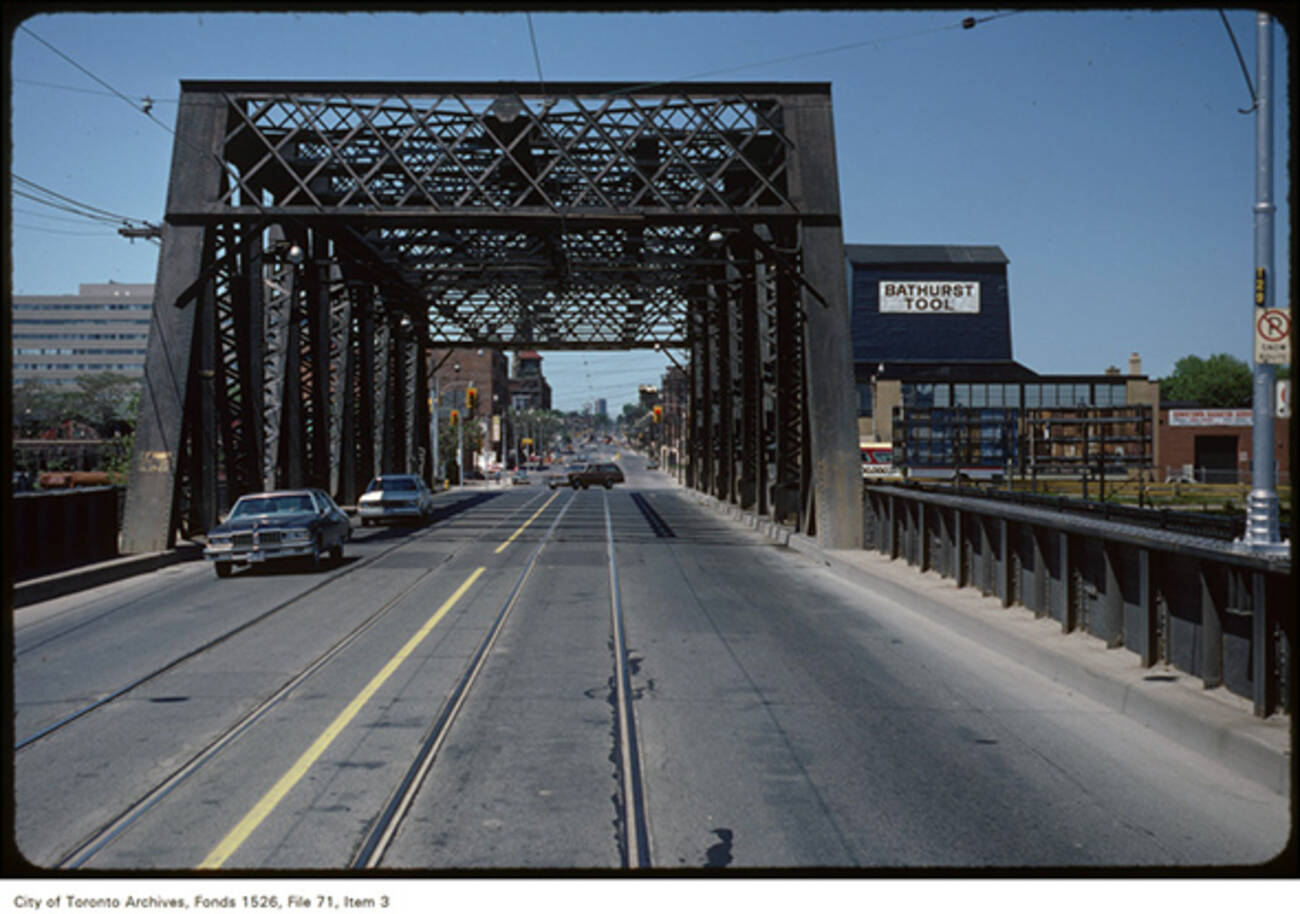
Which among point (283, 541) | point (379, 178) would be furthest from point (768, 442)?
point (283, 541)

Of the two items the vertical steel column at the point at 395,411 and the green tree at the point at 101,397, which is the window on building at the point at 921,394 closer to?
the vertical steel column at the point at 395,411

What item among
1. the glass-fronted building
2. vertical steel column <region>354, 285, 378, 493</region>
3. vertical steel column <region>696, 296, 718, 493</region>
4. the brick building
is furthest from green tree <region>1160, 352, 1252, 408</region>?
vertical steel column <region>354, 285, 378, 493</region>

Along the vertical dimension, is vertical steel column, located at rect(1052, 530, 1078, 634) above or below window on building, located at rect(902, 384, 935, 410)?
below

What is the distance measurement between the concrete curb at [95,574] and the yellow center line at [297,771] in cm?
610

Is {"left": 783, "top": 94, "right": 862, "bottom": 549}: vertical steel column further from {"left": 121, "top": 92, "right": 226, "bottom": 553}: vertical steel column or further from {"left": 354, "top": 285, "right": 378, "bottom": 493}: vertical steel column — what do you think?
{"left": 354, "top": 285, "right": 378, "bottom": 493}: vertical steel column

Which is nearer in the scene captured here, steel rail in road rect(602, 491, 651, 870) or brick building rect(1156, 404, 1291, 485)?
steel rail in road rect(602, 491, 651, 870)

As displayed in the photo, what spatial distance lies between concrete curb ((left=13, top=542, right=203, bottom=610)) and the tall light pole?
16.2 m

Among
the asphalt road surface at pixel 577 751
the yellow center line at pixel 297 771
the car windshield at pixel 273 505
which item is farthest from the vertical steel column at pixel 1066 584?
the car windshield at pixel 273 505

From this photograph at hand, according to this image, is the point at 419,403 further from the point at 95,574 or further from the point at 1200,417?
the point at 1200,417

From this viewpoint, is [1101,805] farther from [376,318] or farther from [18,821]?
[376,318]

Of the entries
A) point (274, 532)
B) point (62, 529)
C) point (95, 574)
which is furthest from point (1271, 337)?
point (62, 529)

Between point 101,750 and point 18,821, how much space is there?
161 cm

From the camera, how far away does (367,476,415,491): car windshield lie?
34688 millimetres

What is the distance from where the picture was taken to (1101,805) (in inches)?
251
